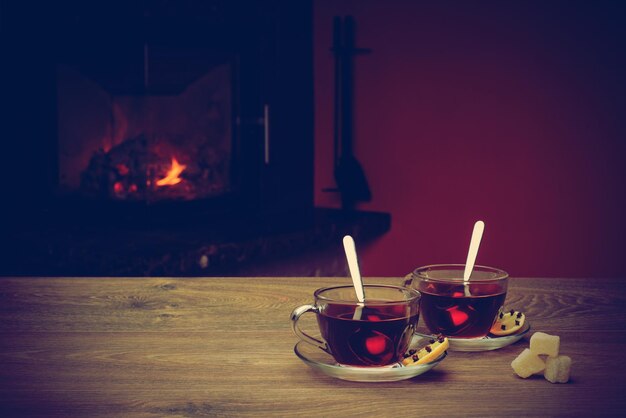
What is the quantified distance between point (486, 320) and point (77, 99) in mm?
2110

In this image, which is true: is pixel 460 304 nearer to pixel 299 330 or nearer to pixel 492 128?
pixel 299 330

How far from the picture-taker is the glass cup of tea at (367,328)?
0.73 m

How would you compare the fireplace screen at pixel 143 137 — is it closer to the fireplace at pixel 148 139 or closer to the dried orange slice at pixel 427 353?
the fireplace at pixel 148 139

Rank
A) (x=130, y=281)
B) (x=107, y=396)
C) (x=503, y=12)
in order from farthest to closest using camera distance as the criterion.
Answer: (x=503, y=12)
(x=130, y=281)
(x=107, y=396)

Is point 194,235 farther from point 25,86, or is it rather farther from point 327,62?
point 327,62

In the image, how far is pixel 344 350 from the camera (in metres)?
0.74

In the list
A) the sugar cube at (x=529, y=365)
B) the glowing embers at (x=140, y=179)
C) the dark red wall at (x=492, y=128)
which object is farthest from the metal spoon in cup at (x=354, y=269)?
the dark red wall at (x=492, y=128)

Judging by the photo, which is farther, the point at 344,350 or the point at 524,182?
the point at 524,182

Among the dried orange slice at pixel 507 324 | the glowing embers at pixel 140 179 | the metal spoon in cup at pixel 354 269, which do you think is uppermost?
the glowing embers at pixel 140 179

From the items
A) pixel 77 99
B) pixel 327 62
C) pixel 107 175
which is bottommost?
pixel 107 175

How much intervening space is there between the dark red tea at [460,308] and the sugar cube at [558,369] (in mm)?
111

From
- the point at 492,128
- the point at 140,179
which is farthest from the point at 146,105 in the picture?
the point at 492,128

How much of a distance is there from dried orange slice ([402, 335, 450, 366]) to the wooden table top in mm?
16

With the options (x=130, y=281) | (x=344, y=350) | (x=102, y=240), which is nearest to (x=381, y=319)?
(x=344, y=350)
